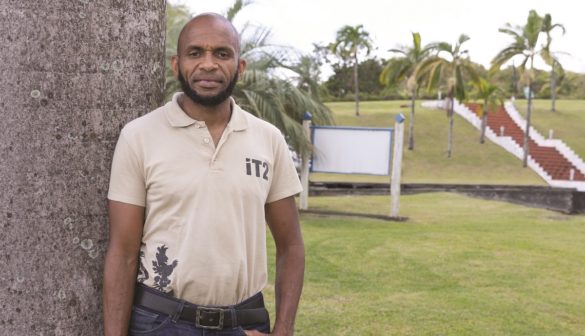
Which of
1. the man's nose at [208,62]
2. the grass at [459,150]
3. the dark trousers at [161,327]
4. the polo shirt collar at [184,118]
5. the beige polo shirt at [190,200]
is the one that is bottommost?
the grass at [459,150]

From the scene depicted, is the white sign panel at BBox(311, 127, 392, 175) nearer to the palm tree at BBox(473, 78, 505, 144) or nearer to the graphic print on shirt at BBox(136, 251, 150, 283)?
the graphic print on shirt at BBox(136, 251, 150, 283)

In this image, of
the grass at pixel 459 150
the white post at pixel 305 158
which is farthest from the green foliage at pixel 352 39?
the white post at pixel 305 158

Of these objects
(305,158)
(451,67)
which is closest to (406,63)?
(451,67)

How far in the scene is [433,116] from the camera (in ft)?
150

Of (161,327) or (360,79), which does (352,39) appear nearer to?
(360,79)

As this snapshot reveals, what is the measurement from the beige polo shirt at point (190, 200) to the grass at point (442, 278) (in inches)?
167

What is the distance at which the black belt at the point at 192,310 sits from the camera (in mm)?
2074

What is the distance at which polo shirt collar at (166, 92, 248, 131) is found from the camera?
2125 mm

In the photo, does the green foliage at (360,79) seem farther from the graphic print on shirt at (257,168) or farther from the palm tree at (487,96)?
the graphic print on shirt at (257,168)

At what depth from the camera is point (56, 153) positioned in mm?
2068

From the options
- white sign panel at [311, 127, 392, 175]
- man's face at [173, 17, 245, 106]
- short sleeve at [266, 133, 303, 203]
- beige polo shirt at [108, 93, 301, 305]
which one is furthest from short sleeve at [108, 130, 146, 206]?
white sign panel at [311, 127, 392, 175]

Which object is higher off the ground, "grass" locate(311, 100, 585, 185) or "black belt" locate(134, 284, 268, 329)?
"black belt" locate(134, 284, 268, 329)

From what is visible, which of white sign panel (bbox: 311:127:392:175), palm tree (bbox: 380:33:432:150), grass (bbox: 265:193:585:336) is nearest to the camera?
grass (bbox: 265:193:585:336)

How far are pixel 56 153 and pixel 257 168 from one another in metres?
0.58
